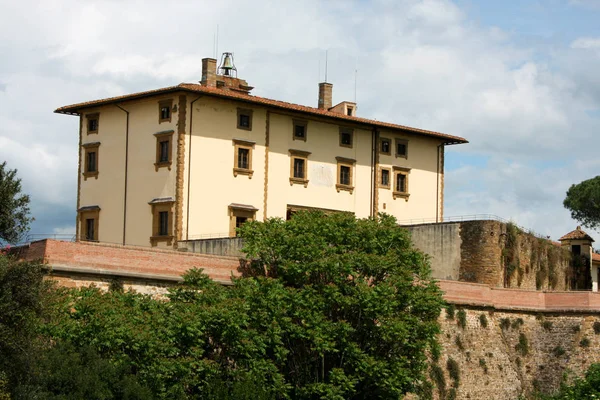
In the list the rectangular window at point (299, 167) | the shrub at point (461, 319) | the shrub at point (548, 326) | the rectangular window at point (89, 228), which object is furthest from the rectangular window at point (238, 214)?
the shrub at point (548, 326)

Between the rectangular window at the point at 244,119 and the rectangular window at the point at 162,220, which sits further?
the rectangular window at the point at 244,119

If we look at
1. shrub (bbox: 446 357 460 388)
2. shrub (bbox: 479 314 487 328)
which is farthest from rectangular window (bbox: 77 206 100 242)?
shrub (bbox: 479 314 487 328)

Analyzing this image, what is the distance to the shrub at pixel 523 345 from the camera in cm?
4712

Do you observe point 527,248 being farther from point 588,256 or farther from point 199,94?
point 199,94

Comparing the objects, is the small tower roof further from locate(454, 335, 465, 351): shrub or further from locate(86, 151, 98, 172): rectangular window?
locate(86, 151, 98, 172): rectangular window

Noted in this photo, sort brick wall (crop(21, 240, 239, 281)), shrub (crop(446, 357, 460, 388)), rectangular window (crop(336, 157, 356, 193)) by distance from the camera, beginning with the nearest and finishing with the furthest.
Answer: brick wall (crop(21, 240, 239, 281)) → shrub (crop(446, 357, 460, 388)) → rectangular window (crop(336, 157, 356, 193))

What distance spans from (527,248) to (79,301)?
26.2 metres

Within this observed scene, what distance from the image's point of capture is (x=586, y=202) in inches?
3127

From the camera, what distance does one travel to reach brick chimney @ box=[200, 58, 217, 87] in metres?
52.5

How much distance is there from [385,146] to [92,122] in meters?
15.0

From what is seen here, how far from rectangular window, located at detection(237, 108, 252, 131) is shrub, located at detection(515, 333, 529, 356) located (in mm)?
15629

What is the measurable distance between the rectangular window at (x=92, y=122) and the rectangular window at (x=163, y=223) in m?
6.39

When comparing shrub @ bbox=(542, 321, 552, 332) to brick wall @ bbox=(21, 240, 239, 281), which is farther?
shrub @ bbox=(542, 321, 552, 332)

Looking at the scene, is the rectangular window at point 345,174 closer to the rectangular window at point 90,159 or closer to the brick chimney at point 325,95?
the brick chimney at point 325,95
